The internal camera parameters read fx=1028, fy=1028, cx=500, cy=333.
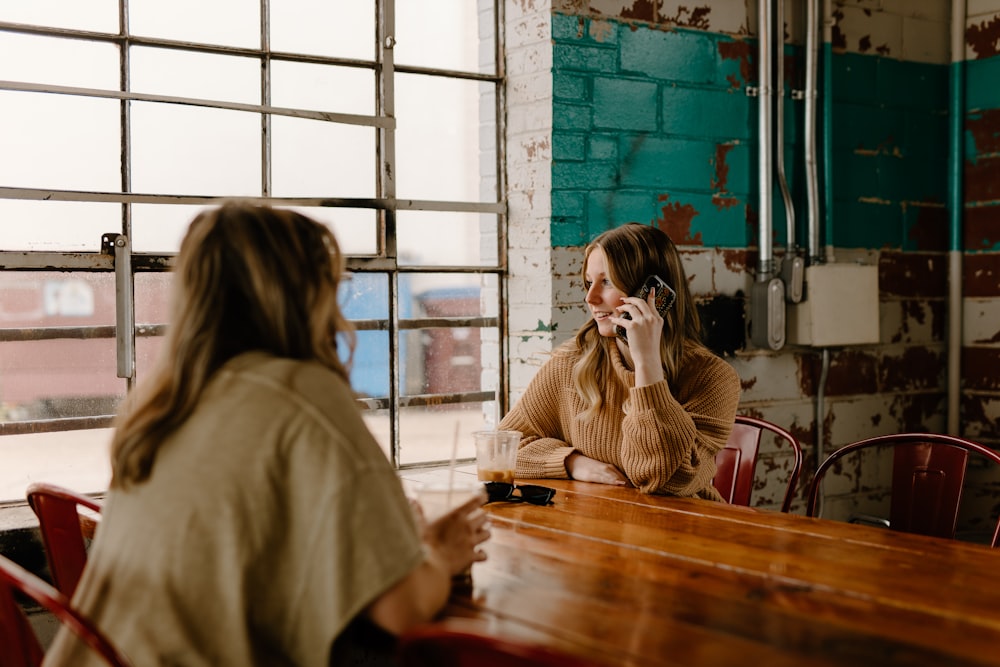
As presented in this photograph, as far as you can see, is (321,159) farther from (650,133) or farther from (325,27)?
(650,133)

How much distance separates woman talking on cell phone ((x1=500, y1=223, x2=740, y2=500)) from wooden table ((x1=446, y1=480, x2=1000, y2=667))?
0.27 metres

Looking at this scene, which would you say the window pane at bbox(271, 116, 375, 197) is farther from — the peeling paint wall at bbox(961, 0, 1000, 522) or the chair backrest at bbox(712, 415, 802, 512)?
the peeling paint wall at bbox(961, 0, 1000, 522)

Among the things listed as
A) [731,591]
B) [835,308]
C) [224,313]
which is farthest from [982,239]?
[224,313]

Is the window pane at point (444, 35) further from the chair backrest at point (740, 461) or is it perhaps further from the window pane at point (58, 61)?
the chair backrest at point (740, 461)

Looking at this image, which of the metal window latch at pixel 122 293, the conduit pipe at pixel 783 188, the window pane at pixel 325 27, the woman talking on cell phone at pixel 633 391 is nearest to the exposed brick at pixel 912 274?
the conduit pipe at pixel 783 188

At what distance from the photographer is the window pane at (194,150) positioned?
267 centimetres

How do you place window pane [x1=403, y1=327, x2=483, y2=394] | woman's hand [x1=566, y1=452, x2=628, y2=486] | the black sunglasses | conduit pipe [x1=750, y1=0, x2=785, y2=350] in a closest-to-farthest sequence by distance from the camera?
1. the black sunglasses
2. woman's hand [x1=566, y1=452, x2=628, y2=486]
3. window pane [x1=403, y1=327, x2=483, y2=394]
4. conduit pipe [x1=750, y1=0, x2=785, y2=350]

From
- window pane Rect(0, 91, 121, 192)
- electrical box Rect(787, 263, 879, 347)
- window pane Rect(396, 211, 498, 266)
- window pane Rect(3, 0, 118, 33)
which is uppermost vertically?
window pane Rect(3, 0, 118, 33)

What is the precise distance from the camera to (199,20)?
2.73 metres

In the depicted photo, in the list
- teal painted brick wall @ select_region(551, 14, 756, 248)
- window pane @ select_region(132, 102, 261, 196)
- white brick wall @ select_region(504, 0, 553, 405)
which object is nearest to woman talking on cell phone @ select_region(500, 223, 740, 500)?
white brick wall @ select_region(504, 0, 553, 405)

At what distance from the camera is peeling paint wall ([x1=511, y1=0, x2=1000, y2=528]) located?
3068 mm

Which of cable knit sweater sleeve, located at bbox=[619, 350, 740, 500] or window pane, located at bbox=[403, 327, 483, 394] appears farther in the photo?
window pane, located at bbox=[403, 327, 483, 394]

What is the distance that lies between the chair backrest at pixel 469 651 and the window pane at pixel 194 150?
1.93 m

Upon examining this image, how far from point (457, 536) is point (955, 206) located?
9.38 ft
